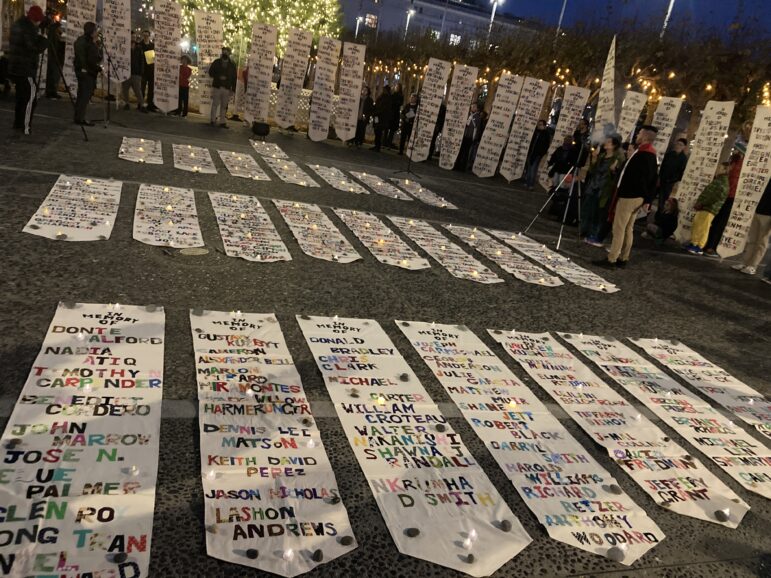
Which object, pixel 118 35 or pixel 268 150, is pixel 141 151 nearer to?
pixel 268 150

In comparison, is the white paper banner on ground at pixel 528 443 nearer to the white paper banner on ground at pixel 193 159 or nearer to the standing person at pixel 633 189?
the standing person at pixel 633 189

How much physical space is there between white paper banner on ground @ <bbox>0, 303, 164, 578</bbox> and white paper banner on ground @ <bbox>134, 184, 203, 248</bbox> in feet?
6.06

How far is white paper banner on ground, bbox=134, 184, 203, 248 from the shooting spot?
16.8 ft

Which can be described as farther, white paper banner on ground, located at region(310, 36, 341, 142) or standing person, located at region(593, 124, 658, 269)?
white paper banner on ground, located at region(310, 36, 341, 142)

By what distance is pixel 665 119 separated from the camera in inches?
471

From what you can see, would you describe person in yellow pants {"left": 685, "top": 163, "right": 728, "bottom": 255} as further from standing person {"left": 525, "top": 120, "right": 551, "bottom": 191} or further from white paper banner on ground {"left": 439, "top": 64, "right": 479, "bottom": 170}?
white paper banner on ground {"left": 439, "top": 64, "right": 479, "bottom": 170}

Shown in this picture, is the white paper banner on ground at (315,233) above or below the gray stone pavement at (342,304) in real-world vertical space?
above

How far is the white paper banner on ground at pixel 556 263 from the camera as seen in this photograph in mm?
6602

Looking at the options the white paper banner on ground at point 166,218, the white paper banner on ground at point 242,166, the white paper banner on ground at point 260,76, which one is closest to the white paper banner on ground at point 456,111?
the white paper banner on ground at point 260,76

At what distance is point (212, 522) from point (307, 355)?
1525 mm

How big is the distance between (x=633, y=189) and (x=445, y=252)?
278 cm

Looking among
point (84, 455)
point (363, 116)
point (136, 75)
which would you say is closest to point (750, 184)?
point (363, 116)

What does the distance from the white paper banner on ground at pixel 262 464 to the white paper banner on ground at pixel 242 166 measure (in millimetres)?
5401

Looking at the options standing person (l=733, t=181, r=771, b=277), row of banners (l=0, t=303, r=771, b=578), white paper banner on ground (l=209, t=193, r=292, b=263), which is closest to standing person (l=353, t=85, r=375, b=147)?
white paper banner on ground (l=209, t=193, r=292, b=263)
